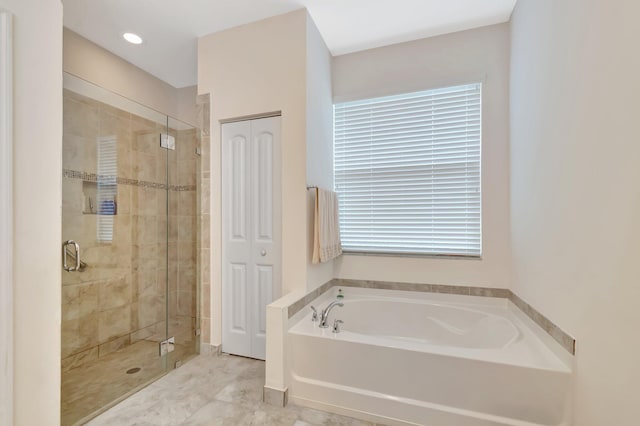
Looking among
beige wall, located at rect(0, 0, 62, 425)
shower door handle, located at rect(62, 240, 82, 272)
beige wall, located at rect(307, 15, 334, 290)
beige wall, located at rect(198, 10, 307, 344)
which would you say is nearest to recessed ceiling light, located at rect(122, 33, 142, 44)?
beige wall, located at rect(198, 10, 307, 344)

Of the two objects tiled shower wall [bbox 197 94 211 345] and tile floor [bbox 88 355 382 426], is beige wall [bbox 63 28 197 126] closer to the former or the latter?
tiled shower wall [bbox 197 94 211 345]

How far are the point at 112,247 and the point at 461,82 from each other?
3.31m

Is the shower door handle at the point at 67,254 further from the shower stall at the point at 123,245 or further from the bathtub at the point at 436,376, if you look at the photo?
the bathtub at the point at 436,376

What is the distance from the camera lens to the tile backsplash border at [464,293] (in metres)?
1.55

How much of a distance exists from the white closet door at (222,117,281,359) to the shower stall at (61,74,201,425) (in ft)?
1.23

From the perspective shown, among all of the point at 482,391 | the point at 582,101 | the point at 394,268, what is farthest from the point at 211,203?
the point at 582,101

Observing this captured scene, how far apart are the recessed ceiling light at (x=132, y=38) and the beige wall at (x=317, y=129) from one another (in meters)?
1.50

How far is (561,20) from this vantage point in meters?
1.53

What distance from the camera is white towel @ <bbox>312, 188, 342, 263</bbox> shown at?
7.47ft

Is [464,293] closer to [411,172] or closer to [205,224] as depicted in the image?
[411,172]

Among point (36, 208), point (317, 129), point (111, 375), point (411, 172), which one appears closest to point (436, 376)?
point (411, 172)

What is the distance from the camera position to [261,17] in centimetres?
233

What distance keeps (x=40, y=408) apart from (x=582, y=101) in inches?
109

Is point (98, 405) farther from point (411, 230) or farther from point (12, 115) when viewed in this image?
point (411, 230)
